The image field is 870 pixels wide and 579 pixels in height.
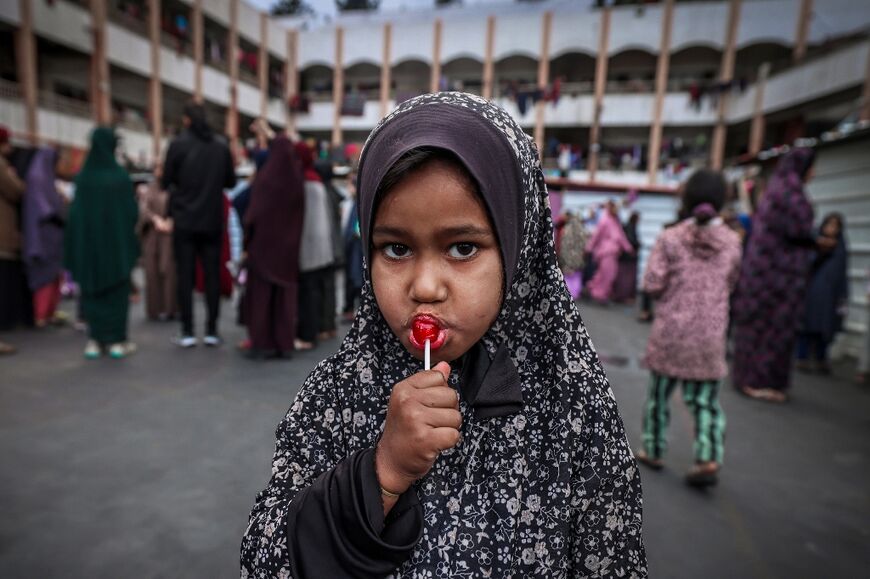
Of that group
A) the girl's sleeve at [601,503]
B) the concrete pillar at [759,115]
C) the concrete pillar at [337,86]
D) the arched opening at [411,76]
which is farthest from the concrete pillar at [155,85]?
the concrete pillar at [759,115]

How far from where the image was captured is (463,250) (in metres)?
0.72

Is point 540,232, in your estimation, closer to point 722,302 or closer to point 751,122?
point 722,302

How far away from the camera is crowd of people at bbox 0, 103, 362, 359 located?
13.4 ft

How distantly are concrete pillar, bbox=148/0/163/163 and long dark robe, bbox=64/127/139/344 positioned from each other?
1758cm

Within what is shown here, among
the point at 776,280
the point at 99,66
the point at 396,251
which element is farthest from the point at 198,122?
the point at 99,66

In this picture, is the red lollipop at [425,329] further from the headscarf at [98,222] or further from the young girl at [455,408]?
the headscarf at [98,222]

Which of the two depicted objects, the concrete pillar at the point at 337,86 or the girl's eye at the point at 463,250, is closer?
the girl's eye at the point at 463,250

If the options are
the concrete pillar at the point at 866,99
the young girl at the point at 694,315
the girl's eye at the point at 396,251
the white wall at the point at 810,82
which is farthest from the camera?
the white wall at the point at 810,82

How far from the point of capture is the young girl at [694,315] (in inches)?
102

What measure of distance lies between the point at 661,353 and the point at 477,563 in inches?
90.9

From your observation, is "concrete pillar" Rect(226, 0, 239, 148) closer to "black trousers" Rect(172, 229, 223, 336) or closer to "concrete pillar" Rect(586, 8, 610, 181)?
"concrete pillar" Rect(586, 8, 610, 181)

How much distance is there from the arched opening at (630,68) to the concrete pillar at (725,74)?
3.02m

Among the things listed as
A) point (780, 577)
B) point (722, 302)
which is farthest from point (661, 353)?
point (780, 577)

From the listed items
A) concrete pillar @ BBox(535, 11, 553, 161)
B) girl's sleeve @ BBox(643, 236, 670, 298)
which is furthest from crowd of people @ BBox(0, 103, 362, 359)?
concrete pillar @ BBox(535, 11, 553, 161)
